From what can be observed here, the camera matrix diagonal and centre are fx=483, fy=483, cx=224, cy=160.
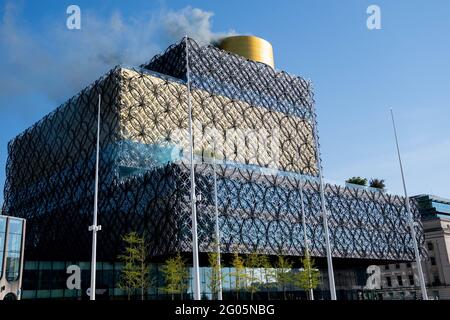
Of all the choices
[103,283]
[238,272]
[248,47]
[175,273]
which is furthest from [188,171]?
[248,47]

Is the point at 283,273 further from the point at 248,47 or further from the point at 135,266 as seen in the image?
the point at 248,47

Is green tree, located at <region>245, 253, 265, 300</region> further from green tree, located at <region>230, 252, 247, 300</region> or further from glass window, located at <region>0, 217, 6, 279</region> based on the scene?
glass window, located at <region>0, 217, 6, 279</region>

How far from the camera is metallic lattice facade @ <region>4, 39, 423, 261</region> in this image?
66938 mm

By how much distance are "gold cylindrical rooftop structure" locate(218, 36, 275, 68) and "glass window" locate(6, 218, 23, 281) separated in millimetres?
68759

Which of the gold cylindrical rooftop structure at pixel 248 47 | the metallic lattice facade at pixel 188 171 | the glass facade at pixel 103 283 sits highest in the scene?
the gold cylindrical rooftop structure at pixel 248 47

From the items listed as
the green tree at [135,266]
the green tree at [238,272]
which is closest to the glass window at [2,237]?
the green tree at [135,266]

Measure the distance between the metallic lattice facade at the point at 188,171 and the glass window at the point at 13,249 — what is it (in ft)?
38.0

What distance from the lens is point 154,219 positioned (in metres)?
65.3

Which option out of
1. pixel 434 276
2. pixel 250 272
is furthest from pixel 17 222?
pixel 434 276

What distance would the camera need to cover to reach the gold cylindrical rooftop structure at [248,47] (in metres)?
109

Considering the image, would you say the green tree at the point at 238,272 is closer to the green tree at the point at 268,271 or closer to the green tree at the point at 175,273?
the green tree at the point at 268,271

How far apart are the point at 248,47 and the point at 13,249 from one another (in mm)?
72345

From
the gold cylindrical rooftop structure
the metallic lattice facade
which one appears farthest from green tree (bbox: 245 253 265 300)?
the gold cylindrical rooftop structure
